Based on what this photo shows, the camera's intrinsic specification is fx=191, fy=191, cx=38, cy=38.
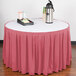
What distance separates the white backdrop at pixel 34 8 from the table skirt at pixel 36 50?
121 centimetres

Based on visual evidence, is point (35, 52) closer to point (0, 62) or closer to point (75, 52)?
point (0, 62)

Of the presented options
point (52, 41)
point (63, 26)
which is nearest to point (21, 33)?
point (52, 41)

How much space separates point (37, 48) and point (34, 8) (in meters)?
1.56

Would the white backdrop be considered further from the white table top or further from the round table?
the round table

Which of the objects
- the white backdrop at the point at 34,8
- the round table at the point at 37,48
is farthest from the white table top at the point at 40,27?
the white backdrop at the point at 34,8

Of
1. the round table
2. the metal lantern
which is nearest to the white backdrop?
the metal lantern

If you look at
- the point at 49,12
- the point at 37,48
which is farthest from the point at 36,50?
the point at 49,12

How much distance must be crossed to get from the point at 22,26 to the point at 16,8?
45.7 inches

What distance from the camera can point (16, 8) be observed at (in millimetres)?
4141

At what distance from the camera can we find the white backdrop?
4102mm

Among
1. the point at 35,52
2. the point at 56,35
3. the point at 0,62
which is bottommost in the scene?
the point at 0,62

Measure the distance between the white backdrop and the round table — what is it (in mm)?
1117

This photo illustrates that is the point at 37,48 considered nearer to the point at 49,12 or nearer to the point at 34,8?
the point at 49,12

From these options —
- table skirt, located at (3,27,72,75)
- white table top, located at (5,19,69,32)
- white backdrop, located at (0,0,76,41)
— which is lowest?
table skirt, located at (3,27,72,75)
